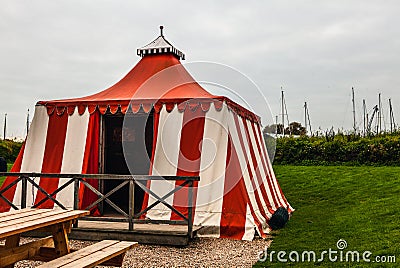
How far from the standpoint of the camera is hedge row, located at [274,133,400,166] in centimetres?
A: 1191

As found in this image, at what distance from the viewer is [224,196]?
5480 millimetres

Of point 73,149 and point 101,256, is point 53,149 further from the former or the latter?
point 101,256

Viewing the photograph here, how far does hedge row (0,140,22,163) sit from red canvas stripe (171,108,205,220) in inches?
419

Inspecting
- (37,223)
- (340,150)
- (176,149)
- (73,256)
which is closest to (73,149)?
(176,149)

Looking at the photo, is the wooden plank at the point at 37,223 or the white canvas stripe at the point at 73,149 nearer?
the wooden plank at the point at 37,223

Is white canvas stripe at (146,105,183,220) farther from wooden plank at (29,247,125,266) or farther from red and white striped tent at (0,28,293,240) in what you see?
wooden plank at (29,247,125,266)

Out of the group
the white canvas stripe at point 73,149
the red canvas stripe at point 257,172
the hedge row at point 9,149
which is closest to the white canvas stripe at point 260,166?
the red canvas stripe at point 257,172

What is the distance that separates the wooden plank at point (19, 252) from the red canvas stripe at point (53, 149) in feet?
8.99

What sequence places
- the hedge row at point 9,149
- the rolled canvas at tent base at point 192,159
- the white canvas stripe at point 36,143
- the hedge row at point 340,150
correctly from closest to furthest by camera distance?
the rolled canvas at tent base at point 192,159 → the white canvas stripe at point 36,143 → the hedge row at point 340,150 → the hedge row at point 9,149

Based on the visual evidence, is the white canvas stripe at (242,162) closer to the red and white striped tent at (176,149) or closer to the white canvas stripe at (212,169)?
the red and white striped tent at (176,149)

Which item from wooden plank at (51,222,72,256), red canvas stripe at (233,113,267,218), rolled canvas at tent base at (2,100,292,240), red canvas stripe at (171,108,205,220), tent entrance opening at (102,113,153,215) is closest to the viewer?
wooden plank at (51,222,72,256)

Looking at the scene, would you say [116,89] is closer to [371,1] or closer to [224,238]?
[224,238]

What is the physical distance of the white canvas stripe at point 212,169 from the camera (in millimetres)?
5473

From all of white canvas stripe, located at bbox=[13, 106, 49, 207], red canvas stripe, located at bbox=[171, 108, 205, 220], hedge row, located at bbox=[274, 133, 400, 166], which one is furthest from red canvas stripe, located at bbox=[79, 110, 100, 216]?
hedge row, located at bbox=[274, 133, 400, 166]
